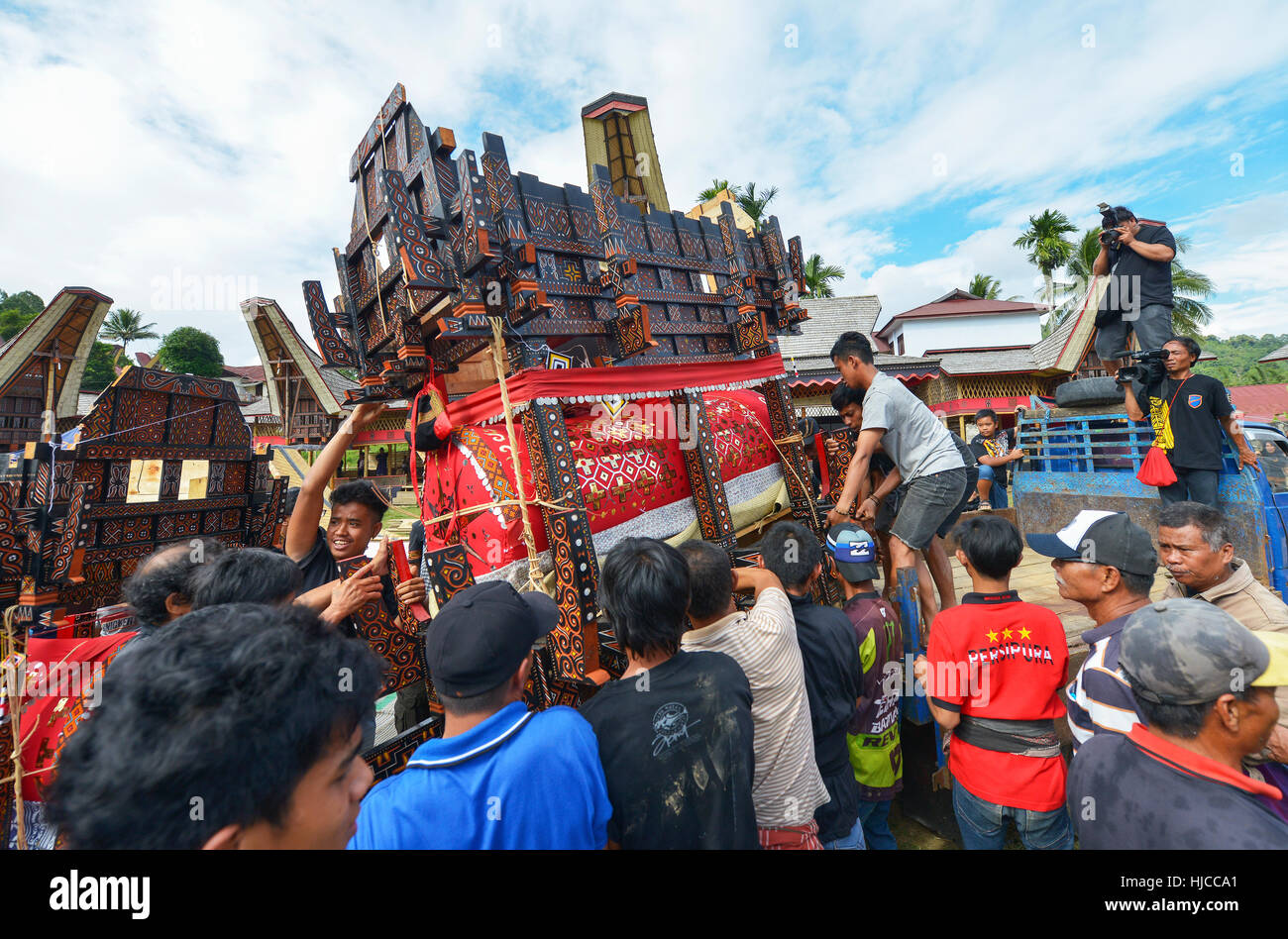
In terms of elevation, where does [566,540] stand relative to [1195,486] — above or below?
above

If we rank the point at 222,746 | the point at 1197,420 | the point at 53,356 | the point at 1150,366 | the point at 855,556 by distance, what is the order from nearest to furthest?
the point at 222,746 → the point at 855,556 → the point at 1197,420 → the point at 1150,366 → the point at 53,356

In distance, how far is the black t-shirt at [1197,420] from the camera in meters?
4.52

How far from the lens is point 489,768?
4.53 feet

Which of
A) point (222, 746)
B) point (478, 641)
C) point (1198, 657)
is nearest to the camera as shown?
point (222, 746)

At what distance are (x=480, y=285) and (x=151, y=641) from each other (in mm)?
2111

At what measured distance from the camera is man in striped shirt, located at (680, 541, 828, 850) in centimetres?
208

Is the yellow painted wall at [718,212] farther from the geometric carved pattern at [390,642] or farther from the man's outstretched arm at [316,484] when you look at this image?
the geometric carved pattern at [390,642]

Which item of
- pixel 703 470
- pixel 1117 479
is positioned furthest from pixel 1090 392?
pixel 703 470

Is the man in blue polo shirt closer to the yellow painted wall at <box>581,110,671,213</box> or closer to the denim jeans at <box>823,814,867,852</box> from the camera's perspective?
the denim jeans at <box>823,814,867,852</box>

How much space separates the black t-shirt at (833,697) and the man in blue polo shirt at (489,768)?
1.22 m

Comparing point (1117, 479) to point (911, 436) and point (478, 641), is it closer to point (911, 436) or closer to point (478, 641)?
point (911, 436)

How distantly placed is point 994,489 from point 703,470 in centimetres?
761

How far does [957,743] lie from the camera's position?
242 cm
